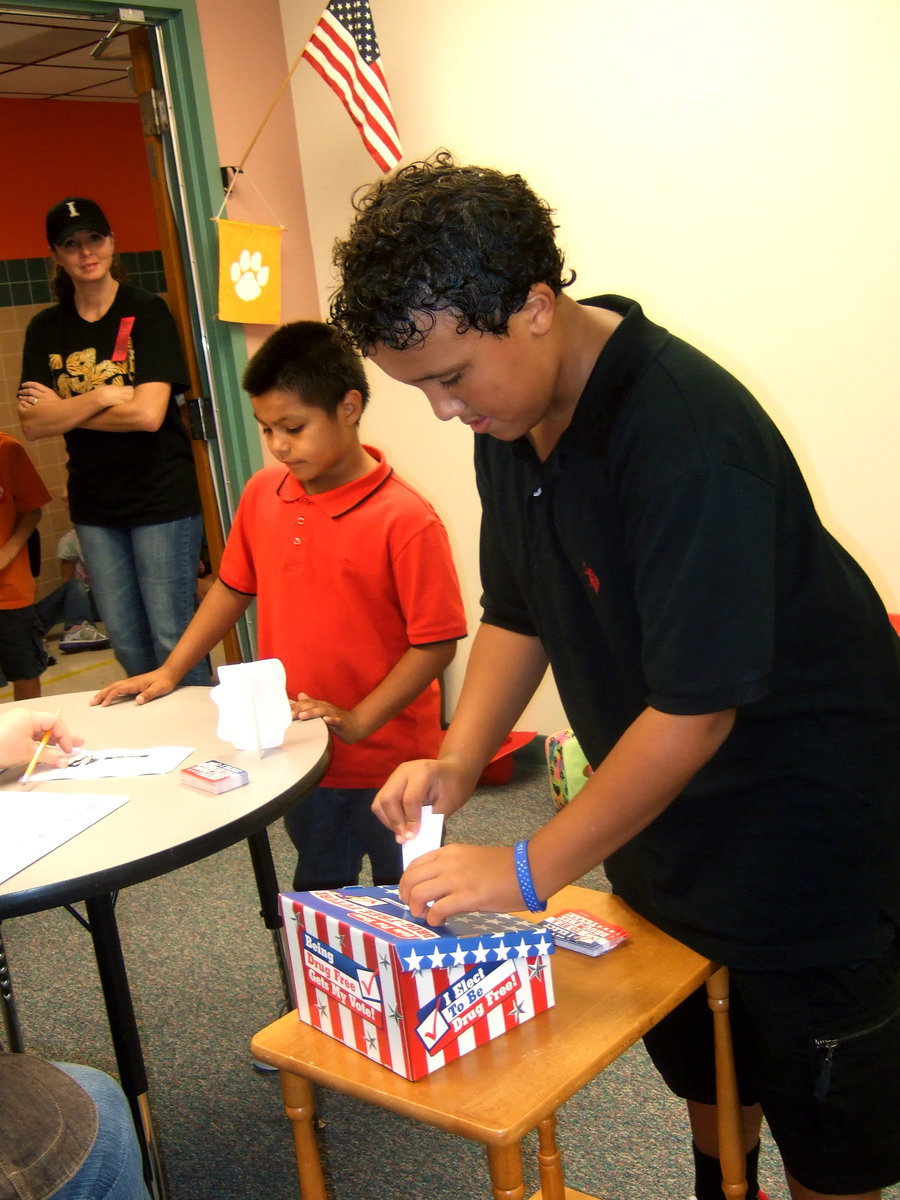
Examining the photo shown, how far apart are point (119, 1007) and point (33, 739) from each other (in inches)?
17.0

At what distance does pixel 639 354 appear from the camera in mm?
1045

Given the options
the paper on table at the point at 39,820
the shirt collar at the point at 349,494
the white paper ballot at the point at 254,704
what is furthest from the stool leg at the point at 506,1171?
the shirt collar at the point at 349,494

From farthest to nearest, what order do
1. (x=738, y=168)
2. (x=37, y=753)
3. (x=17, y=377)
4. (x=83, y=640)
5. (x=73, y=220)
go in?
1. (x=17, y=377)
2. (x=83, y=640)
3. (x=73, y=220)
4. (x=738, y=168)
5. (x=37, y=753)

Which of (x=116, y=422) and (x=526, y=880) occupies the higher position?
(x=116, y=422)

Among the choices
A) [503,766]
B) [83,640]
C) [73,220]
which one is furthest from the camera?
[83,640]

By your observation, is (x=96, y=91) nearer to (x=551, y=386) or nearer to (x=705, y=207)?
(x=705, y=207)

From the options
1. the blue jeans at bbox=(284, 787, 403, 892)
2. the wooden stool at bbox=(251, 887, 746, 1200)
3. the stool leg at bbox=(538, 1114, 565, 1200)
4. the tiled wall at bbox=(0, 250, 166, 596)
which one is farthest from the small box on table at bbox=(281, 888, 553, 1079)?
the tiled wall at bbox=(0, 250, 166, 596)

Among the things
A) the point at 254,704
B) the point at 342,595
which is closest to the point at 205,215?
the point at 342,595

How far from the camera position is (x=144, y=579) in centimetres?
348

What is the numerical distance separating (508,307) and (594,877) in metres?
2.16

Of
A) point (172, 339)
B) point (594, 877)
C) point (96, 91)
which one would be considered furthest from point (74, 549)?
point (594, 877)

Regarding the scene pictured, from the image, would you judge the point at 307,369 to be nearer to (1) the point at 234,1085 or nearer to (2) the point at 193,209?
(1) the point at 234,1085

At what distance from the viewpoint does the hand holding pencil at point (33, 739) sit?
1.72 m

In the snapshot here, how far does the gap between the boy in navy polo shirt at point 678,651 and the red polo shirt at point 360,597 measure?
0.72 m
